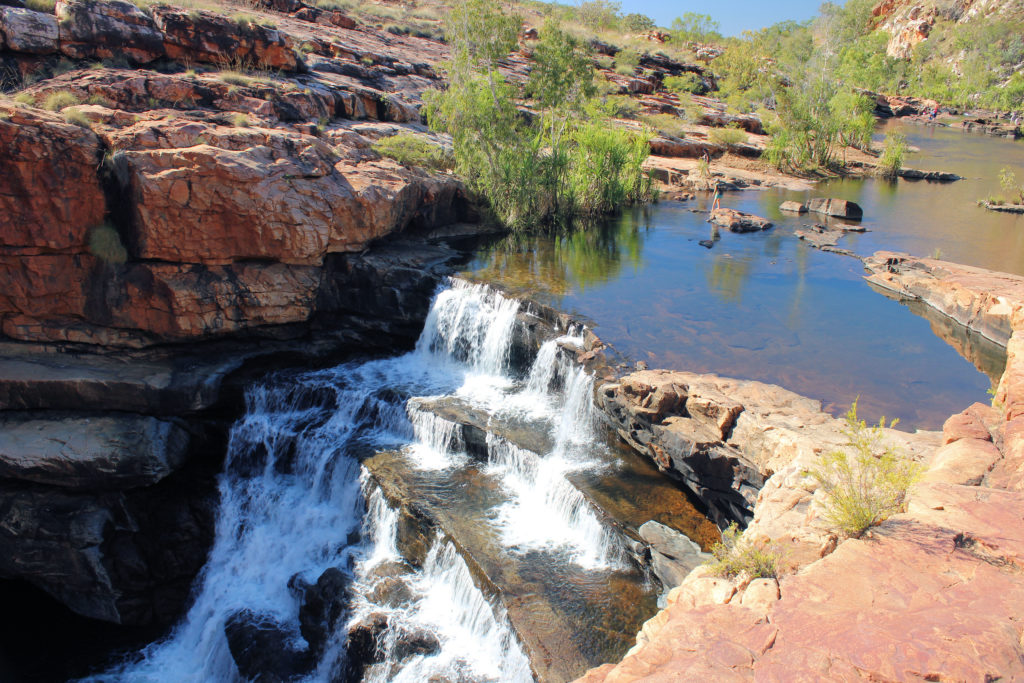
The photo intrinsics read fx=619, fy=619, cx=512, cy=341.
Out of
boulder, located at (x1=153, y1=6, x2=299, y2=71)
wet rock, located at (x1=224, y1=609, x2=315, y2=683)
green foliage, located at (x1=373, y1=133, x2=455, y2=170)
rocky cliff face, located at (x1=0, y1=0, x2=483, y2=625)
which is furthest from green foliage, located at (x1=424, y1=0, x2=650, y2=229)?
wet rock, located at (x1=224, y1=609, x2=315, y2=683)

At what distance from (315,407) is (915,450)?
9726 mm

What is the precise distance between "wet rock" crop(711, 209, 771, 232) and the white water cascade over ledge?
11235mm

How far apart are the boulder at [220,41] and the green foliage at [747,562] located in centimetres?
1809

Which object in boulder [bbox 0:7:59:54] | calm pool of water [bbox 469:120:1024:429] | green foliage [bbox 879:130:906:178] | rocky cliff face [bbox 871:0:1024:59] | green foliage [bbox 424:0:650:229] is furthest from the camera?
rocky cliff face [bbox 871:0:1024:59]

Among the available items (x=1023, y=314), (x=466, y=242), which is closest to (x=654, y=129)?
(x=466, y=242)

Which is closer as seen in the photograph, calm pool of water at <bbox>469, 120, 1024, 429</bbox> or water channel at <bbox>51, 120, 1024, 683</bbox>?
water channel at <bbox>51, 120, 1024, 683</bbox>

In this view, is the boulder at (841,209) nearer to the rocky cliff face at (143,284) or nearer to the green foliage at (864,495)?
the rocky cliff face at (143,284)

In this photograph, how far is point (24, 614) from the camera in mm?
10484

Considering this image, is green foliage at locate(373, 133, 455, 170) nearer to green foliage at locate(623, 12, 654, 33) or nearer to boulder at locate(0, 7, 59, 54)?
boulder at locate(0, 7, 59, 54)

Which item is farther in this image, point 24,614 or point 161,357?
point 161,357

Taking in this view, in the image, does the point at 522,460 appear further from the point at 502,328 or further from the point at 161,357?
the point at 161,357

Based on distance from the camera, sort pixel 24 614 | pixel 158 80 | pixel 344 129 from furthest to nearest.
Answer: pixel 344 129 → pixel 158 80 → pixel 24 614

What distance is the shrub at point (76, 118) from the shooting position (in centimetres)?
1121

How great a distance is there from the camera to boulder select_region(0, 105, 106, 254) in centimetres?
1020
